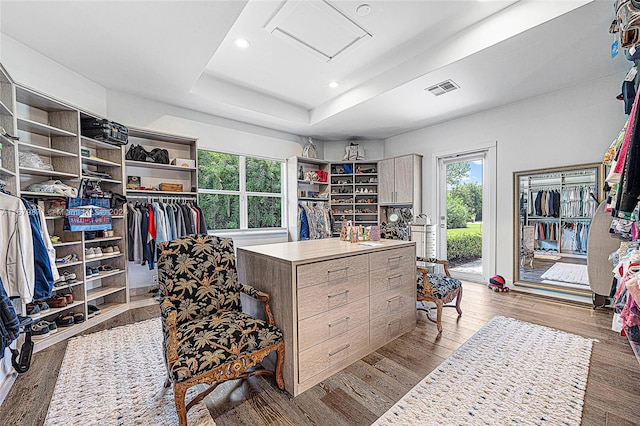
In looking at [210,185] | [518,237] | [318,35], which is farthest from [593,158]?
[210,185]

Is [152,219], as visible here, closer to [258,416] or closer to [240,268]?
[240,268]

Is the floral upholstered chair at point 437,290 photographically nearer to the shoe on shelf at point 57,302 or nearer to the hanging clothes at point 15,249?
the hanging clothes at point 15,249

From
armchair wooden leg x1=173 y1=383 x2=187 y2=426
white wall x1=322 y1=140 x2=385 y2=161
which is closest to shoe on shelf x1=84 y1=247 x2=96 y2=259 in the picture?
armchair wooden leg x1=173 y1=383 x2=187 y2=426

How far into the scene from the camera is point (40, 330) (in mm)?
2457

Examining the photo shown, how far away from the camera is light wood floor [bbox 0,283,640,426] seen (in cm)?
158

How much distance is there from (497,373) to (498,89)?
3.36 metres

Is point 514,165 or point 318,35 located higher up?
point 318,35

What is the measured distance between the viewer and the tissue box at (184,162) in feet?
12.5

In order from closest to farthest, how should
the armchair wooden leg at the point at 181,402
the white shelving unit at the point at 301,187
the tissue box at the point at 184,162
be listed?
1. the armchair wooden leg at the point at 181,402
2. the tissue box at the point at 184,162
3. the white shelving unit at the point at 301,187

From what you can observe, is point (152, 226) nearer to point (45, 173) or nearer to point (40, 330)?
point (45, 173)

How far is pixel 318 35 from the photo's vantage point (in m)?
2.81

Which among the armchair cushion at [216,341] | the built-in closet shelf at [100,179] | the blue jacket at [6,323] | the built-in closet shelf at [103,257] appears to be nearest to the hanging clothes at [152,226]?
the built-in closet shelf at [103,257]

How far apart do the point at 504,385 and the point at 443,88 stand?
3219mm

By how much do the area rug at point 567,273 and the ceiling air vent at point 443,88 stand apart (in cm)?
283
